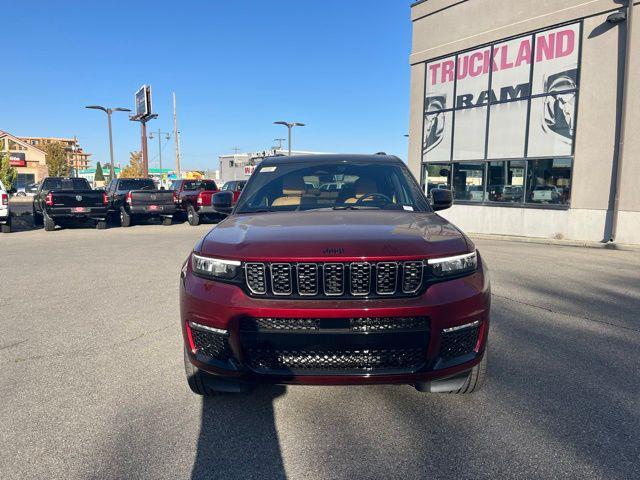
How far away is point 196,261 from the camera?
2945mm

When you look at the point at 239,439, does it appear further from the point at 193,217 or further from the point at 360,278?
the point at 193,217

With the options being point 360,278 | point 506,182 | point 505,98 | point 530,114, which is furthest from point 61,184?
point 360,278

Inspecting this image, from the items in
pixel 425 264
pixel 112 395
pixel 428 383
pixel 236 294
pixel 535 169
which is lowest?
pixel 112 395

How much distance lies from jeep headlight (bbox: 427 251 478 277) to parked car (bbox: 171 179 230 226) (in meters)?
16.2

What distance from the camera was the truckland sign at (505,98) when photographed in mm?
13469

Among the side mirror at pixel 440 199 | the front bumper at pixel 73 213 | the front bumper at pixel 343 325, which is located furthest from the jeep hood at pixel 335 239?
the front bumper at pixel 73 213

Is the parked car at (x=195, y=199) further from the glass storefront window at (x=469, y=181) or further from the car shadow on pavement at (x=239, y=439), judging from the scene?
the car shadow on pavement at (x=239, y=439)

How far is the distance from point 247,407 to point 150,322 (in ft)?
7.84

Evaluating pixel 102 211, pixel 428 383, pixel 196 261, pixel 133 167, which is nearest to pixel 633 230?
pixel 428 383

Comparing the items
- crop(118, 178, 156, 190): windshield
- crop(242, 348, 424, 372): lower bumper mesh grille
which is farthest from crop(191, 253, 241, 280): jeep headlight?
crop(118, 178, 156, 190): windshield

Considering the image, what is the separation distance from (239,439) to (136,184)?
20119 mm

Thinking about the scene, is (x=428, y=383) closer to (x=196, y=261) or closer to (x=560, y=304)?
(x=196, y=261)

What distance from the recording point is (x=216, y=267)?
281 cm

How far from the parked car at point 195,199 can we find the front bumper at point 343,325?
16.0 m
